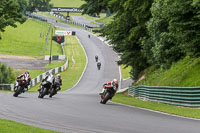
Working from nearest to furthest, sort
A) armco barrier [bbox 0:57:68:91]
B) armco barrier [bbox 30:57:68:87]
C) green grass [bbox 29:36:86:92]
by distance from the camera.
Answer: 1. armco barrier [bbox 0:57:68:91]
2. armco barrier [bbox 30:57:68:87]
3. green grass [bbox 29:36:86:92]

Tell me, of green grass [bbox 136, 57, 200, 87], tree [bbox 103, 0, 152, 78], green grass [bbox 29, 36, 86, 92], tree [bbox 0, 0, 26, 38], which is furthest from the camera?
green grass [bbox 29, 36, 86, 92]

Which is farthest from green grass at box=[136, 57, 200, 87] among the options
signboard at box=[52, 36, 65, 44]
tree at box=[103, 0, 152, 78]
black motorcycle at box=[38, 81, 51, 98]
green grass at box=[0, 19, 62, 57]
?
signboard at box=[52, 36, 65, 44]

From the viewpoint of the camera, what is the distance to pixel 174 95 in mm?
22453

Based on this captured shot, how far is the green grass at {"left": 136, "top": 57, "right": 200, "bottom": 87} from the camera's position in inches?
958

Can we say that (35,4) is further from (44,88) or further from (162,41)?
(44,88)

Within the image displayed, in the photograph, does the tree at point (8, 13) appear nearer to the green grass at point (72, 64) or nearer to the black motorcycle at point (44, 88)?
the green grass at point (72, 64)

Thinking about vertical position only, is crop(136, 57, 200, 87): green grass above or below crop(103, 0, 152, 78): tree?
below

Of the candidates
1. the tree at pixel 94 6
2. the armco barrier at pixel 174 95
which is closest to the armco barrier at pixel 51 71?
the tree at pixel 94 6

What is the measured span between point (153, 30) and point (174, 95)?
834 cm

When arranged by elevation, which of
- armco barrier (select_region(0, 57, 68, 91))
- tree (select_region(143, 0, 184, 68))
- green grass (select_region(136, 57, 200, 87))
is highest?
tree (select_region(143, 0, 184, 68))


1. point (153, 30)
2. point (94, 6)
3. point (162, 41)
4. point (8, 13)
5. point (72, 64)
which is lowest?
point (72, 64)

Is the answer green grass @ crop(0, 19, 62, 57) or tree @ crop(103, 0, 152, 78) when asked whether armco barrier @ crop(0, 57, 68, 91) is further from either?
green grass @ crop(0, 19, 62, 57)

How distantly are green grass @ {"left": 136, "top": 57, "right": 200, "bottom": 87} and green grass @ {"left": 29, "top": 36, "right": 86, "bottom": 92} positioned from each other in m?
19.1

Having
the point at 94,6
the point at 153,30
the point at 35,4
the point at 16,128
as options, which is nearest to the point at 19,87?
the point at 153,30
